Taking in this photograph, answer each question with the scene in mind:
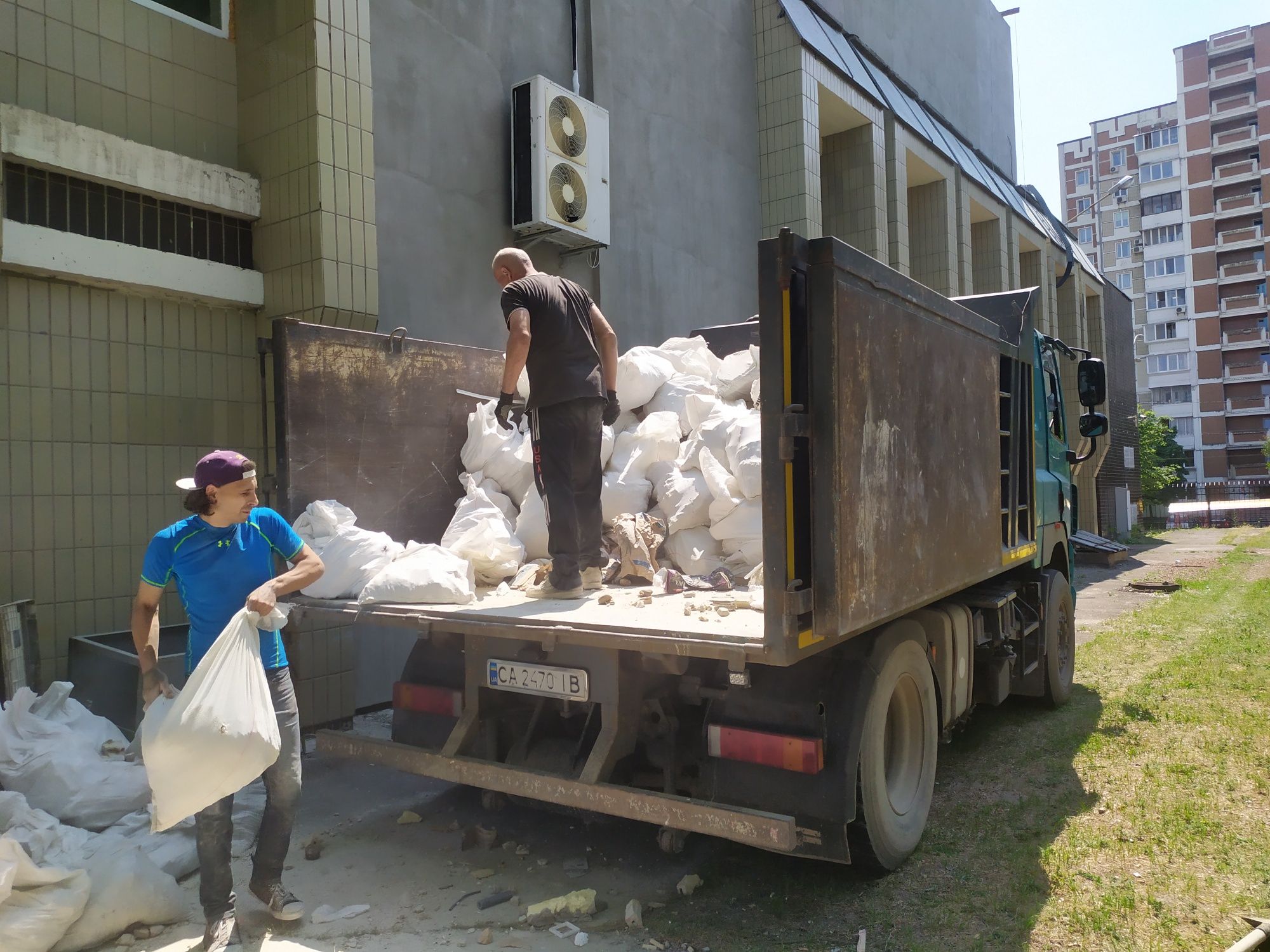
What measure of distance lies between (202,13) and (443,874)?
19.2 ft

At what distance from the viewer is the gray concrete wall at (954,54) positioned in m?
14.7

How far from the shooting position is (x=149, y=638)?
3.04 meters

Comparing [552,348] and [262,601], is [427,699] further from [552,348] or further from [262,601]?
[552,348]

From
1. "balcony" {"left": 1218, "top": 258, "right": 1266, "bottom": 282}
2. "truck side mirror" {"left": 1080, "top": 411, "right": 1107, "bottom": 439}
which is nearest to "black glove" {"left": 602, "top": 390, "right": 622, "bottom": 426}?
"truck side mirror" {"left": 1080, "top": 411, "right": 1107, "bottom": 439}

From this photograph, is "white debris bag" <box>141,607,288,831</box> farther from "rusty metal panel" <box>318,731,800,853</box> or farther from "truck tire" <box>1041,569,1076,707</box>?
"truck tire" <box>1041,569,1076,707</box>

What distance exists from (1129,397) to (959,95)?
12051mm

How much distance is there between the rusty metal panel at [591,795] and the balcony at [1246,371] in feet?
217

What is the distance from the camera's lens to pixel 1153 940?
116 inches

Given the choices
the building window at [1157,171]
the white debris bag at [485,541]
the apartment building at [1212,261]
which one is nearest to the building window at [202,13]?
the white debris bag at [485,541]

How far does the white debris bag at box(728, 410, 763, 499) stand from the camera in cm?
422

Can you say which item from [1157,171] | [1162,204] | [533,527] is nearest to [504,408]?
[533,527]

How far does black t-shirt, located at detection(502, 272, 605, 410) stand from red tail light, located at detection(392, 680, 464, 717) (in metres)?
1.37

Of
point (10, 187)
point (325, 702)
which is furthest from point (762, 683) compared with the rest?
point (10, 187)

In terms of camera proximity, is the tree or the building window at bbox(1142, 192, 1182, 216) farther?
the building window at bbox(1142, 192, 1182, 216)
